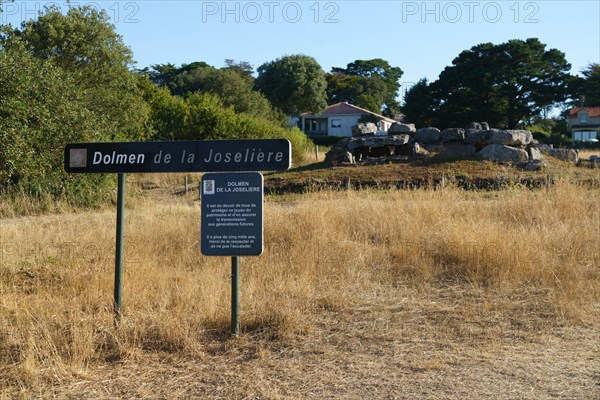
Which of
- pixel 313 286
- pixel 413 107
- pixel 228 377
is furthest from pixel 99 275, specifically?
pixel 413 107

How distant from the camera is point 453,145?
2348cm

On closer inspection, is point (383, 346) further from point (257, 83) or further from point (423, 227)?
point (257, 83)

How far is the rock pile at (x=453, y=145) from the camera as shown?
22.0 metres

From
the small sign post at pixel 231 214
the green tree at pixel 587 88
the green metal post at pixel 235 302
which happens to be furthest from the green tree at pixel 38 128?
the green tree at pixel 587 88

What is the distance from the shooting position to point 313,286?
6.40 meters

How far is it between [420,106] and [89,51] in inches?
1332

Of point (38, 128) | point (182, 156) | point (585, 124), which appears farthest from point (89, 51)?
point (585, 124)

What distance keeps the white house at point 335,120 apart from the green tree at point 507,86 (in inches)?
565

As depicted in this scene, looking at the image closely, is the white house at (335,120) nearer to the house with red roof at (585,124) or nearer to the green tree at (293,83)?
the green tree at (293,83)

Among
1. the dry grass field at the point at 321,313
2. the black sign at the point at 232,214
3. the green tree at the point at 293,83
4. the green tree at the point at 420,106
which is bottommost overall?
the dry grass field at the point at 321,313

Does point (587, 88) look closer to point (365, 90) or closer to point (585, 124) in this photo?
point (585, 124)

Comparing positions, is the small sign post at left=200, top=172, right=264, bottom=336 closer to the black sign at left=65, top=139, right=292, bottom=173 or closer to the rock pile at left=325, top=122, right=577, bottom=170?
the black sign at left=65, top=139, right=292, bottom=173

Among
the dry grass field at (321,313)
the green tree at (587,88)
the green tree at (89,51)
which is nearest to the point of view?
the dry grass field at (321,313)

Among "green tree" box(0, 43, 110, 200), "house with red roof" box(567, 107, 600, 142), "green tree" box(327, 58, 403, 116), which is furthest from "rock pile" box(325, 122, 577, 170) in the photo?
"green tree" box(327, 58, 403, 116)
